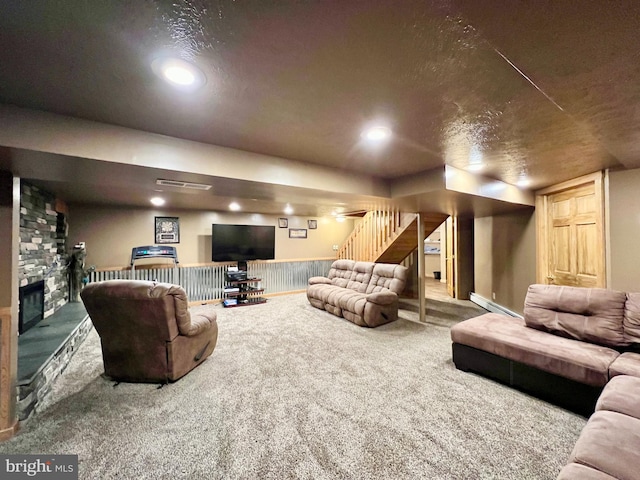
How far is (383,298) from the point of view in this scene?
424cm

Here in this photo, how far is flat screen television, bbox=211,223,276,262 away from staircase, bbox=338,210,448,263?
2.25 metres

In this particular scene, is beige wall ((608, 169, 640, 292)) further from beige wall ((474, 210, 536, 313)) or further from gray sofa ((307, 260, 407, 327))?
gray sofa ((307, 260, 407, 327))

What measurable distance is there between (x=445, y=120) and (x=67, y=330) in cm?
453

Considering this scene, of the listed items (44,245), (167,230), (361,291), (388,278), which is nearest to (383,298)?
(388,278)

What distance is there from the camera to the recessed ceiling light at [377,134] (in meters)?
1.95

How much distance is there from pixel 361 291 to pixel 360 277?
331 mm

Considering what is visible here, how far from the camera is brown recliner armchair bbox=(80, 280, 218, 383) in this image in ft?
7.81

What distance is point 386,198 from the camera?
136 inches

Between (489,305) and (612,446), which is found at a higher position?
(612,446)

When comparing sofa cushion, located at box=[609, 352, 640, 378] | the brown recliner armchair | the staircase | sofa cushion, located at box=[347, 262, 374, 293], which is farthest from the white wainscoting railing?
sofa cushion, located at box=[609, 352, 640, 378]

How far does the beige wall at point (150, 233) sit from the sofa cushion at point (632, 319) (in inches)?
244

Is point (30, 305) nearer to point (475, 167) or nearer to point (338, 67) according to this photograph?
point (338, 67)

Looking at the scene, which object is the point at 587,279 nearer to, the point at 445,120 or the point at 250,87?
the point at 445,120

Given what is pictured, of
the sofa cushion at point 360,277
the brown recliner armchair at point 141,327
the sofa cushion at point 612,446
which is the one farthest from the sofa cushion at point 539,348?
the brown recliner armchair at point 141,327
